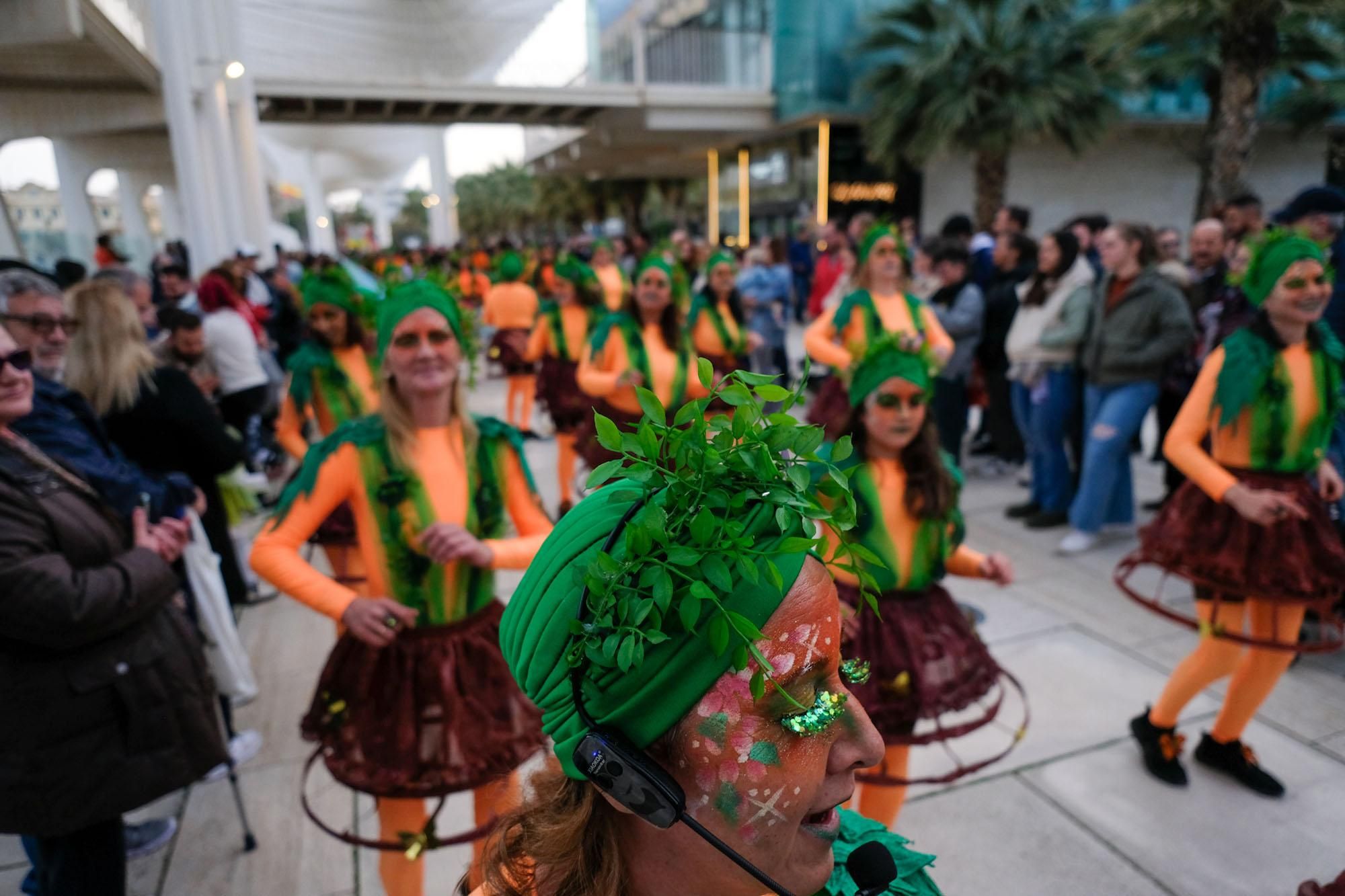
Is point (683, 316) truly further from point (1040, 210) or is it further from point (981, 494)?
point (1040, 210)

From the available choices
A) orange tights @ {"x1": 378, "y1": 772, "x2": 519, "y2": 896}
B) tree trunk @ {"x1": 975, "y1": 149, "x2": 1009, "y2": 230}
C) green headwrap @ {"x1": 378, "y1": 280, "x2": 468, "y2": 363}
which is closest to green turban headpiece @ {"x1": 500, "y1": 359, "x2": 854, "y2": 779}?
orange tights @ {"x1": 378, "y1": 772, "x2": 519, "y2": 896}

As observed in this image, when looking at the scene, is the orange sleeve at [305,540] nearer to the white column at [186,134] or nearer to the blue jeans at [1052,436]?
the blue jeans at [1052,436]

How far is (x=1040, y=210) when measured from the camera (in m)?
21.6

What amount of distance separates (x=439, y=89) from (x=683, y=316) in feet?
54.9

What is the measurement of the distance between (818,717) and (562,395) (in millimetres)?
6340

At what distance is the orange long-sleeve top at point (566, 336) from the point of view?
765 centimetres

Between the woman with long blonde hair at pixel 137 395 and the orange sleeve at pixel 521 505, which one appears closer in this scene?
the orange sleeve at pixel 521 505

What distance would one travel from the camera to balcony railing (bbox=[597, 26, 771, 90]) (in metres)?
21.4

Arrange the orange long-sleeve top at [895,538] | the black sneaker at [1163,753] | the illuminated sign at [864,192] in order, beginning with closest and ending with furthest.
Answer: the orange long-sleeve top at [895,538] < the black sneaker at [1163,753] < the illuminated sign at [864,192]

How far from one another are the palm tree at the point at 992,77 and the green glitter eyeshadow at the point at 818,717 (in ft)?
51.9

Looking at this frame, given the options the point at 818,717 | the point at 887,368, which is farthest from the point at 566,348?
the point at 818,717

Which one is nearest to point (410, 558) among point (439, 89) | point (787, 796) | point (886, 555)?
point (886, 555)

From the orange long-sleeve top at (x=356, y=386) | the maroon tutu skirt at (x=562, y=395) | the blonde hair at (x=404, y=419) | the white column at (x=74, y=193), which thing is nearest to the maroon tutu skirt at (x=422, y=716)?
the blonde hair at (x=404, y=419)

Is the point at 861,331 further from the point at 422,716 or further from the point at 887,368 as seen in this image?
the point at 422,716
